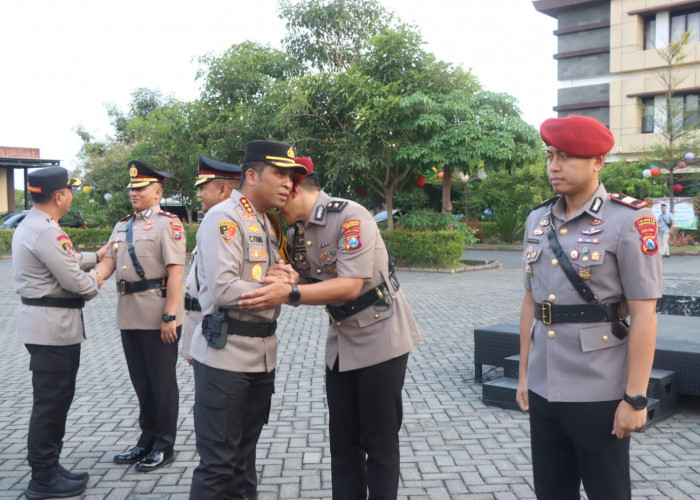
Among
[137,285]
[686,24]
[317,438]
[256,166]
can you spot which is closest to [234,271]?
[256,166]

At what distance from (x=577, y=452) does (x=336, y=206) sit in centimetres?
146

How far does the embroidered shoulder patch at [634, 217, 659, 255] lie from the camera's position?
2420 mm

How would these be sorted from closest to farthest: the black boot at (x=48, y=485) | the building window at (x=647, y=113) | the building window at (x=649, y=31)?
the black boot at (x=48, y=485) → the building window at (x=647, y=113) → the building window at (x=649, y=31)

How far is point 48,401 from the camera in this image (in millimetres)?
3861

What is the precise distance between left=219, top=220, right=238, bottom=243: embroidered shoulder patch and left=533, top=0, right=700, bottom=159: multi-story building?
32.8 meters

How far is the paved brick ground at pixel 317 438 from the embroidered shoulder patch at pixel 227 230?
5.95 ft

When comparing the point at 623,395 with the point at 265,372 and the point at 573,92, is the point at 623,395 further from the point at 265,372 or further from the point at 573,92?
the point at 573,92

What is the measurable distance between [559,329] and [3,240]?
28.3 meters

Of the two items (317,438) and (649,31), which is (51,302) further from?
(649,31)

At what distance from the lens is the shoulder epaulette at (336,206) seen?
304cm

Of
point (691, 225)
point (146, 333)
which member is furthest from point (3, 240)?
point (691, 225)

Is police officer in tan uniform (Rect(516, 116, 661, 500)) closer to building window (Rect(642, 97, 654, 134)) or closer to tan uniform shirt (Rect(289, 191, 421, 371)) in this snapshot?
tan uniform shirt (Rect(289, 191, 421, 371))

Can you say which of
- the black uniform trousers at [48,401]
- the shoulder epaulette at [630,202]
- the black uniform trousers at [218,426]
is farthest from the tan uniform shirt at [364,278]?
the black uniform trousers at [48,401]

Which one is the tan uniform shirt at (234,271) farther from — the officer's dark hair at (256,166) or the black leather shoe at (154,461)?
the black leather shoe at (154,461)
